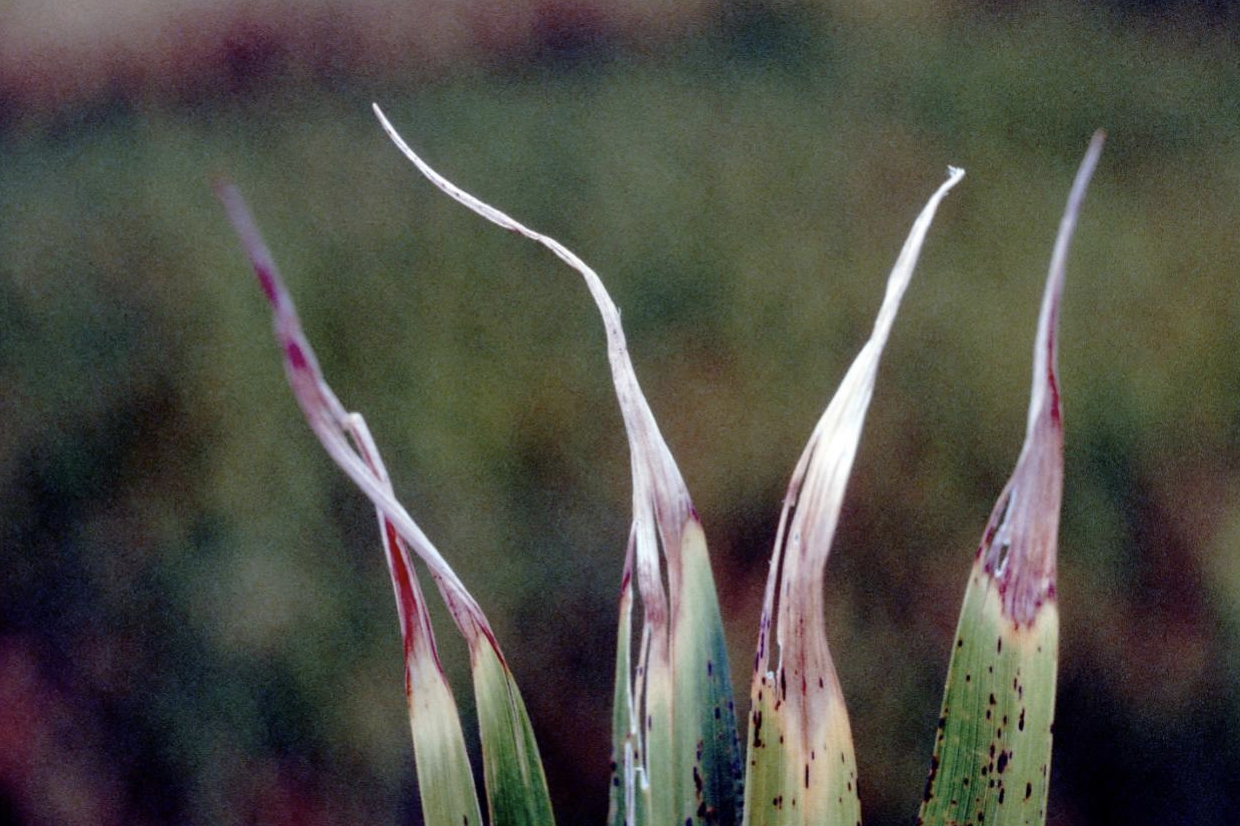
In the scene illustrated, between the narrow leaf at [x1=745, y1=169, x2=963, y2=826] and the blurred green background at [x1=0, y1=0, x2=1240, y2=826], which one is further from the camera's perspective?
the blurred green background at [x1=0, y1=0, x2=1240, y2=826]

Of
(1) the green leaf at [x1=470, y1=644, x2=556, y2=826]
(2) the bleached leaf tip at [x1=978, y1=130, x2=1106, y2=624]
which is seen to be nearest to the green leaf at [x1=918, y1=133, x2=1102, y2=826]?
(2) the bleached leaf tip at [x1=978, y1=130, x2=1106, y2=624]

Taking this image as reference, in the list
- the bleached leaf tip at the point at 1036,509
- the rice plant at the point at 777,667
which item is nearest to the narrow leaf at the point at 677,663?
the rice plant at the point at 777,667

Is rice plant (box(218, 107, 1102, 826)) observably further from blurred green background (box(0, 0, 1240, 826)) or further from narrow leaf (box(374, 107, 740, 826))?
blurred green background (box(0, 0, 1240, 826))

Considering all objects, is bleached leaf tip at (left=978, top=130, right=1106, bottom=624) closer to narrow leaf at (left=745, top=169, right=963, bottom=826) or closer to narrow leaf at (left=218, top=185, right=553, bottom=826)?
narrow leaf at (left=745, top=169, right=963, bottom=826)

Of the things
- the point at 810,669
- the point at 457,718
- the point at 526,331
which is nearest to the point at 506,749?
the point at 457,718

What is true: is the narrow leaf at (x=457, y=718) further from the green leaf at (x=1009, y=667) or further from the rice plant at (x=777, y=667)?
the green leaf at (x=1009, y=667)

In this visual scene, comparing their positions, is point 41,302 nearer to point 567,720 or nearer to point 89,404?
point 89,404

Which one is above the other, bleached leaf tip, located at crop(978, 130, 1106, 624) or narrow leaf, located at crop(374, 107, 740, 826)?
bleached leaf tip, located at crop(978, 130, 1106, 624)
